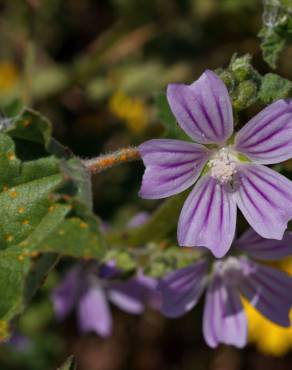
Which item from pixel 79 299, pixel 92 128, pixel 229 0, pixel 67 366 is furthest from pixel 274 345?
pixel 67 366

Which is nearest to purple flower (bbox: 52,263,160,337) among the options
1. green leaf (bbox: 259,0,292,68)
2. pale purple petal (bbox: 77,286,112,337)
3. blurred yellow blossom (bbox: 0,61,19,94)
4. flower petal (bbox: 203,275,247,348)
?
pale purple petal (bbox: 77,286,112,337)

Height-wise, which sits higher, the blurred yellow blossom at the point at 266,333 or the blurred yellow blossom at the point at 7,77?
the blurred yellow blossom at the point at 7,77

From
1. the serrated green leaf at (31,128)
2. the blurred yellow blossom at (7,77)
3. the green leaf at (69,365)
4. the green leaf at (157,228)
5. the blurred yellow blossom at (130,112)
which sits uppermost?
the blurred yellow blossom at (7,77)

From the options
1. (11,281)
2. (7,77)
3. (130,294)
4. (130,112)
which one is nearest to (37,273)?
(11,281)

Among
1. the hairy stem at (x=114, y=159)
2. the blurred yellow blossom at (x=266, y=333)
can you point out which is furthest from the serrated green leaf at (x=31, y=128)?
the blurred yellow blossom at (x=266, y=333)

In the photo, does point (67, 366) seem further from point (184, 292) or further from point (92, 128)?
point (92, 128)

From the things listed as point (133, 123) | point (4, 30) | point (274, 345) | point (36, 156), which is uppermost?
point (4, 30)

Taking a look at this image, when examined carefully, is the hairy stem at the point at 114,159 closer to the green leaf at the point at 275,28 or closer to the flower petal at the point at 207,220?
the flower petal at the point at 207,220
